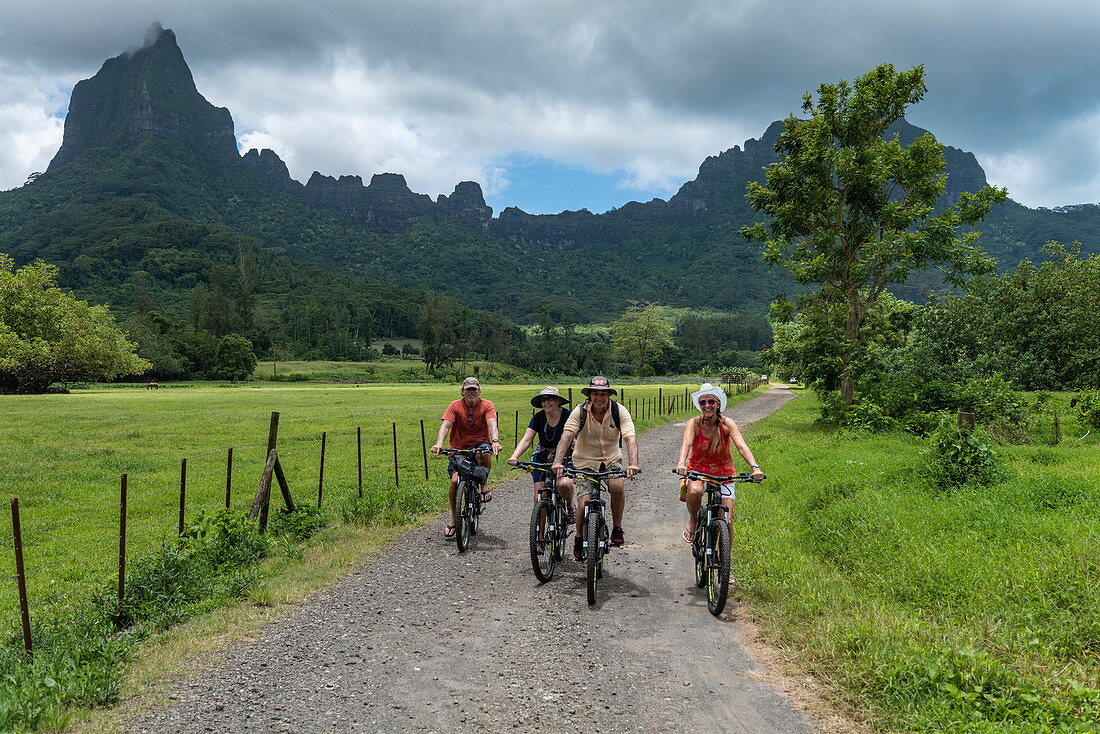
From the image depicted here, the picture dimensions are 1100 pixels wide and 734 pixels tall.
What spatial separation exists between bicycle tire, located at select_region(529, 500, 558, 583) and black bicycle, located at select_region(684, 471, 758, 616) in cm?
171

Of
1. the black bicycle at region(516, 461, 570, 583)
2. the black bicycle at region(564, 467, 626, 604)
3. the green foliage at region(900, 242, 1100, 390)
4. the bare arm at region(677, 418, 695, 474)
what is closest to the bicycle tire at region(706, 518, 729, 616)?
the bare arm at region(677, 418, 695, 474)

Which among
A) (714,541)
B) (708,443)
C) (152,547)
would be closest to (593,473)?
(708,443)

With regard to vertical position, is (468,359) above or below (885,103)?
below

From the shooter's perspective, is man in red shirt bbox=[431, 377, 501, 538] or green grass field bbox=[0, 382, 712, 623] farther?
green grass field bbox=[0, 382, 712, 623]

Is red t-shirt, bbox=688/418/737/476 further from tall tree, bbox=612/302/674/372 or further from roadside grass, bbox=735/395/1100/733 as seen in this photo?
tall tree, bbox=612/302/674/372

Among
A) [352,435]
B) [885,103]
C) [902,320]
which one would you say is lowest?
[352,435]

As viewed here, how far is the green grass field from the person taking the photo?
1050cm

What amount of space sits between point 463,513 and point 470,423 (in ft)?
4.48

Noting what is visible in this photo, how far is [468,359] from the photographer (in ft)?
505

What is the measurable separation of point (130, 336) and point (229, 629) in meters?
108

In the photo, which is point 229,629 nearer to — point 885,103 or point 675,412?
point 885,103

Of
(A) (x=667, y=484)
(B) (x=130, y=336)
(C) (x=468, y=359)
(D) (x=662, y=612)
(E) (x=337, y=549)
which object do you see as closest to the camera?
(D) (x=662, y=612)

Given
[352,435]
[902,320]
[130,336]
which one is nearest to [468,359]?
[130,336]

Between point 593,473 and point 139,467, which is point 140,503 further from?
point 593,473
